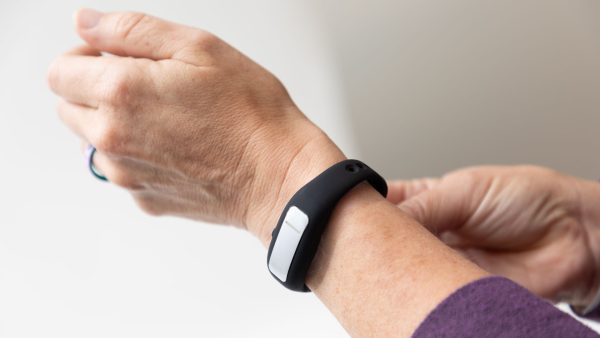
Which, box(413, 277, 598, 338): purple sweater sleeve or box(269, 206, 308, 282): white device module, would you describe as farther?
box(269, 206, 308, 282): white device module

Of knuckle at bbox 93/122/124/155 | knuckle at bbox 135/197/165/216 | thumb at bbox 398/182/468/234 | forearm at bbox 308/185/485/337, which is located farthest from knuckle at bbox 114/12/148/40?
thumb at bbox 398/182/468/234

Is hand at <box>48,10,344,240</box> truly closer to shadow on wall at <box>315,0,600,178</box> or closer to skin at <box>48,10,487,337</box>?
skin at <box>48,10,487,337</box>

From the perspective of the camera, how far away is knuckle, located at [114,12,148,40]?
69 centimetres

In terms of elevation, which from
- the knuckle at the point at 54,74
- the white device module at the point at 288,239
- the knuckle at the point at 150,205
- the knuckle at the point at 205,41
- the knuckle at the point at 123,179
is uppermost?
the knuckle at the point at 205,41

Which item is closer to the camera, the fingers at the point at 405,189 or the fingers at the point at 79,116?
the fingers at the point at 79,116

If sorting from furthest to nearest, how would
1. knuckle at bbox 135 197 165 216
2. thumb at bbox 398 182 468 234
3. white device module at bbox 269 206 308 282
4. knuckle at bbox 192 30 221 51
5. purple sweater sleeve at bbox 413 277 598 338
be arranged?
thumb at bbox 398 182 468 234 < knuckle at bbox 135 197 165 216 < knuckle at bbox 192 30 221 51 < white device module at bbox 269 206 308 282 < purple sweater sleeve at bbox 413 277 598 338

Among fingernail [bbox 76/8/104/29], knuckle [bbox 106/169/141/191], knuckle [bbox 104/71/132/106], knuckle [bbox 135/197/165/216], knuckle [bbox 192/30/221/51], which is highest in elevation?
knuckle [bbox 192/30/221/51]

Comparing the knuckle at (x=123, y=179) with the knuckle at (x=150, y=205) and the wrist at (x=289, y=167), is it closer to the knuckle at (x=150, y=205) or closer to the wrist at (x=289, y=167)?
the knuckle at (x=150, y=205)

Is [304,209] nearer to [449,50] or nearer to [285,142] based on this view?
[285,142]

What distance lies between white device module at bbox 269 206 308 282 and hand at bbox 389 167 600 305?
42 cm

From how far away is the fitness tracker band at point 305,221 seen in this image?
566mm

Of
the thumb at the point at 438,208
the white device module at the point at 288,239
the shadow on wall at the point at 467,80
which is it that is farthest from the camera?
the shadow on wall at the point at 467,80

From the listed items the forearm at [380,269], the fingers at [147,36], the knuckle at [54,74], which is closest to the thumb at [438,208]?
the forearm at [380,269]

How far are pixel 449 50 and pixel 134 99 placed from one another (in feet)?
2.16
